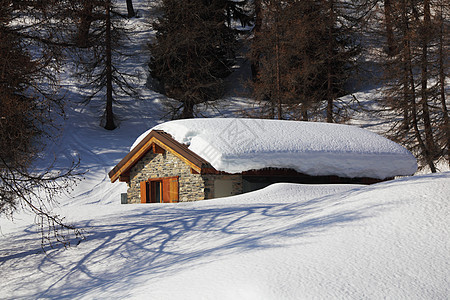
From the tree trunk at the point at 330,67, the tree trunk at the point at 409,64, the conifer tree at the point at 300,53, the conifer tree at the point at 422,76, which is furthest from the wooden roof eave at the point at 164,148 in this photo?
the tree trunk at the point at 409,64

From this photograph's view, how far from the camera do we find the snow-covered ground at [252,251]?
4.90m

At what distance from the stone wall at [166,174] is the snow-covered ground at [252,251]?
2.66 m

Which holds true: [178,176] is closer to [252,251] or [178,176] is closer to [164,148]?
[164,148]

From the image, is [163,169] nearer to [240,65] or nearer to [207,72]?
[207,72]

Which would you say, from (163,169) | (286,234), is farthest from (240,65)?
(286,234)

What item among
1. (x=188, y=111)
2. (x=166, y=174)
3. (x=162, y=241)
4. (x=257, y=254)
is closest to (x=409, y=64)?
(x=188, y=111)

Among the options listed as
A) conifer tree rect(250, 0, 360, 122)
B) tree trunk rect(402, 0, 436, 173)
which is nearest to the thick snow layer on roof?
tree trunk rect(402, 0, 436, 173)

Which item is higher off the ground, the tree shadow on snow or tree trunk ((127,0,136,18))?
tree trunk ((127,0,136,18))

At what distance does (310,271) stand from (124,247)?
14.5 feet

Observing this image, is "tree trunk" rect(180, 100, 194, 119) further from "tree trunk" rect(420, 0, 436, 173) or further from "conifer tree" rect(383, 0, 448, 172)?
"tree trunk" rect(420, 0, 436, 173)

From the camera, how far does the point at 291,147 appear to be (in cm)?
1502

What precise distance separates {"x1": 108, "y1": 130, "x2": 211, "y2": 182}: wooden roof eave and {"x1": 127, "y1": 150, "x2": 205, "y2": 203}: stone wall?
289 mm

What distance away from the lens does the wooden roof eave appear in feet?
46.8

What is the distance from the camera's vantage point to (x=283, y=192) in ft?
41.5
